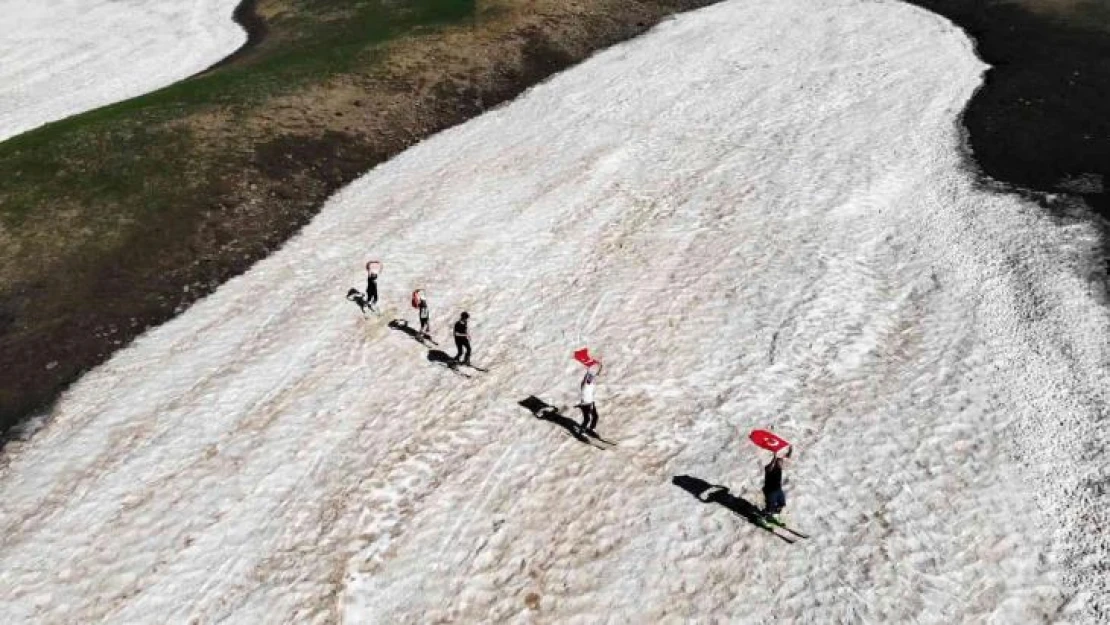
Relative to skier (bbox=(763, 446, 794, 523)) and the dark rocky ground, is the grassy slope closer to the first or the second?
skier (bbox=(763, 446, 794, 523))

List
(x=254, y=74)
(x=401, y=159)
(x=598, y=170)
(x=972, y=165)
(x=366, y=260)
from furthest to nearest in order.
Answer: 1. (x=254, y=74)
2. (x=401, y=159)
3. (x=598, y=170)
4. (x=972, y=165)
5. (x=366, y=260)

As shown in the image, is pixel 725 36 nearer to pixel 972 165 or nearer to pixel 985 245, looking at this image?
pixel 972 165

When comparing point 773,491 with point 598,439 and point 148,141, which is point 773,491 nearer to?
point 598,439

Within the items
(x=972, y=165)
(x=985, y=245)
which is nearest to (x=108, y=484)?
(x=985, y=245)

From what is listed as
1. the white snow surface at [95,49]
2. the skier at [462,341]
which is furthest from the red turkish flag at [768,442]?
the white snow surface at [95,49]

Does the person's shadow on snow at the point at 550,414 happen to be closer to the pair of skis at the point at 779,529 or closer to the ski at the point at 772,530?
the ski at the point at 772,530

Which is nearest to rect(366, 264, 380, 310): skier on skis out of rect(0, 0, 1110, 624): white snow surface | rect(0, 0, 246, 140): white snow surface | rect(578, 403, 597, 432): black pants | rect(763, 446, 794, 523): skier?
rect(0, 0, 1110, 624): white snow surface

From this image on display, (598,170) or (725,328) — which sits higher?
(598,170)
